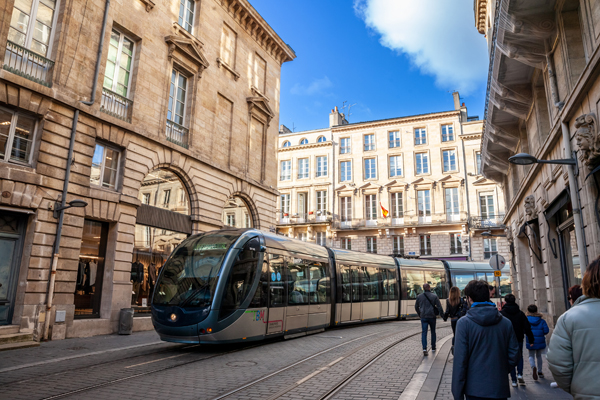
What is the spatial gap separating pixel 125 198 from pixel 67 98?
343 centimetres

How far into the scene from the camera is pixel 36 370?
748 cm

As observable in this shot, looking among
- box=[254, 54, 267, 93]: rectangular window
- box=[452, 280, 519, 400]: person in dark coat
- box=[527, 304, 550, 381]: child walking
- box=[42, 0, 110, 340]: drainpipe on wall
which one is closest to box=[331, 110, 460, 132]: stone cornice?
box=[254, 54, 267, 93]: rectangular window

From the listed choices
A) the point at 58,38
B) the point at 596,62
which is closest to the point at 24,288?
the point at 58,38

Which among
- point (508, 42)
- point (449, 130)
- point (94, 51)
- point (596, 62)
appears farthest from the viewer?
point (449, 130)

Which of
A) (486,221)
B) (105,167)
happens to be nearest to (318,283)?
(105,167)

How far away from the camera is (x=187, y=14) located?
1809cm

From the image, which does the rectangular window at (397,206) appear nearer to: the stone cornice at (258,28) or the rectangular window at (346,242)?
the rectangular window at (346,242)

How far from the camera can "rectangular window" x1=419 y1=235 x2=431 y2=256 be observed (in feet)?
122

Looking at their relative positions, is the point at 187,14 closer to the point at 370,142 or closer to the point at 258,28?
the point at 258,28

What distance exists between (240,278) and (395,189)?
31608mm

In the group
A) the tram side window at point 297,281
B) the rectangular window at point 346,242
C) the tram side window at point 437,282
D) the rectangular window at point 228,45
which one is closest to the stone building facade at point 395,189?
the rectangular window at point 346,242

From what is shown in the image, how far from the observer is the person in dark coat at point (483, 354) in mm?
3652

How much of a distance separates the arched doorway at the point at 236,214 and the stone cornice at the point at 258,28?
882cm

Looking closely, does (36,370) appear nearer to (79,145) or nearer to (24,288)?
(24,288)
